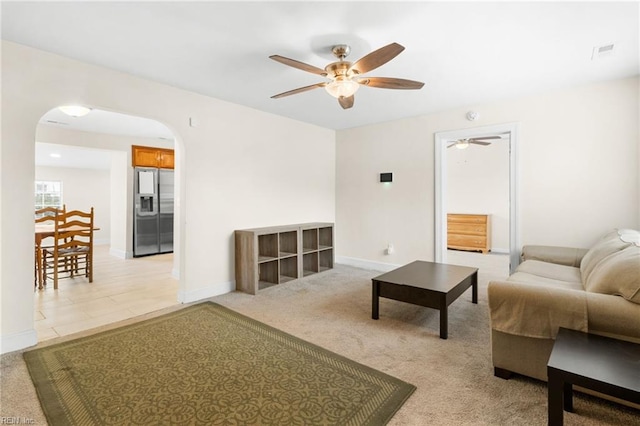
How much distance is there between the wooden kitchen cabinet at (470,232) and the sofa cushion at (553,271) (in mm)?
3604

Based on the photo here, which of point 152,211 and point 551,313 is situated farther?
point 152,211

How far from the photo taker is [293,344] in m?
2.54

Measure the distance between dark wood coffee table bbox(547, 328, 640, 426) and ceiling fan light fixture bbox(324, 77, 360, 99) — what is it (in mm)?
2195

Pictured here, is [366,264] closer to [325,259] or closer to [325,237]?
[325,259]

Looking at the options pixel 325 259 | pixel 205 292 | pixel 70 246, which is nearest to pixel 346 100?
pixel 205 292

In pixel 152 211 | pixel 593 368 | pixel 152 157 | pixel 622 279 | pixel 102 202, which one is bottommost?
pixel 593 368

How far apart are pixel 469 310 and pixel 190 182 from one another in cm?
345

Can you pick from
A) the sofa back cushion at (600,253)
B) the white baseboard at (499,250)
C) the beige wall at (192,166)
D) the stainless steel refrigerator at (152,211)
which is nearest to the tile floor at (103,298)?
the beige wall at (192,166)

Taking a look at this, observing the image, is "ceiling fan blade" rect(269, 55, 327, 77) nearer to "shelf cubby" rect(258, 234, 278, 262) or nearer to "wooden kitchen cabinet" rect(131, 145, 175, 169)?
"shelf cubby" rect(258, 234, 278, 262)

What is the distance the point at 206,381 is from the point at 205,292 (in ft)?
6.21

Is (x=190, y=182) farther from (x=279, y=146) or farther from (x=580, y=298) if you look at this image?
(x=580, y=298)

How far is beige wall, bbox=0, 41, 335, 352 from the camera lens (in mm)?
2465

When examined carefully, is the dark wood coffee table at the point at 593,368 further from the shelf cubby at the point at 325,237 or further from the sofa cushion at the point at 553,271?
the shelf cubby at the point at 325,237

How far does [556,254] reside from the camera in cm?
335
